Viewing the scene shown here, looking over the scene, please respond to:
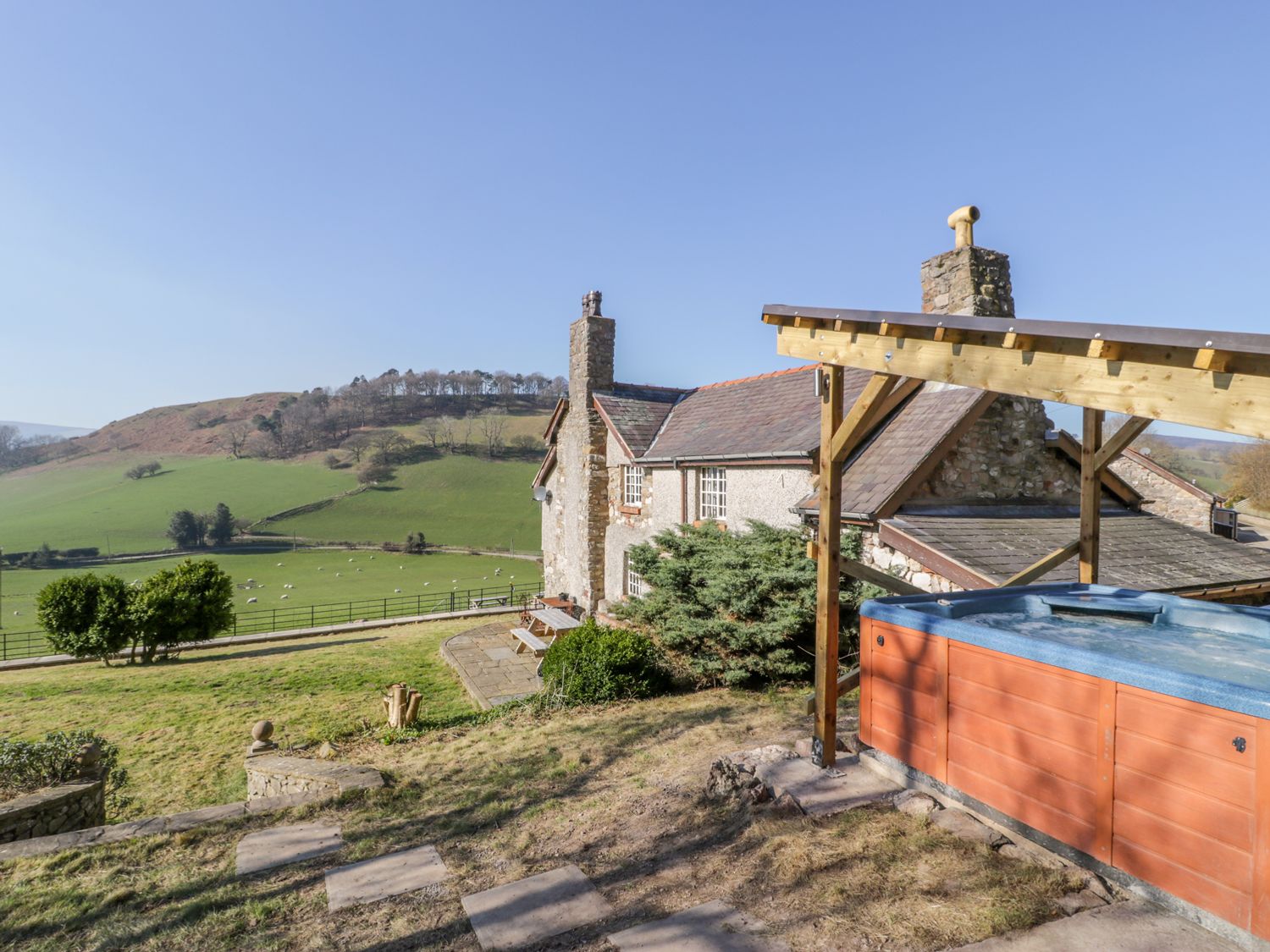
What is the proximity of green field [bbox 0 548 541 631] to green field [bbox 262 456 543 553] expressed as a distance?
15.8 ft

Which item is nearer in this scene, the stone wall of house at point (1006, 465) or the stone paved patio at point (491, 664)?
the stone wall of house at point (1006, 465)

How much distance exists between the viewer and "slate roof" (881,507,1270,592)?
29.6ft

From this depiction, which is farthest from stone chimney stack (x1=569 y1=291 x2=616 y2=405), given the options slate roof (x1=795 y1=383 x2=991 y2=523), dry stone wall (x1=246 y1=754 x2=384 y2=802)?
dry stone wall (x1=246 y1=754 x2=384 y2=802)

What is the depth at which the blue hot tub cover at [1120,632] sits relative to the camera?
333 cm

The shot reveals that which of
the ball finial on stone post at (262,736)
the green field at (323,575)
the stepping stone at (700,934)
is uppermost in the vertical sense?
the stepping stone at (700,934)

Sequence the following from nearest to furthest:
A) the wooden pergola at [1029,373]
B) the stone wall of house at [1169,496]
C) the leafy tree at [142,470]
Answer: the wooden pergola at [1029,373], the stone wall of house at [1169,496], the leafy tree at [142,470]

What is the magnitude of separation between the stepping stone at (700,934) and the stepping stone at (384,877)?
1.75 metres

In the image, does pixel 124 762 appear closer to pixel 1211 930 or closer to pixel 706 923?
pixel 706 923

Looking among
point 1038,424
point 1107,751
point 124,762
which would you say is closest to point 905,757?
point 1107,751

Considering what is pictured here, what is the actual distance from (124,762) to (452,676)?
6.49 m

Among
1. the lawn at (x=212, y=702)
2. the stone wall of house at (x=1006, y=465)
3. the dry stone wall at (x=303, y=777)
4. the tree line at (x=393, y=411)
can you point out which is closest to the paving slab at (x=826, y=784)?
the dry stone wall at (x=303, y=777)

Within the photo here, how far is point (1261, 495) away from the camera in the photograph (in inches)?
1644

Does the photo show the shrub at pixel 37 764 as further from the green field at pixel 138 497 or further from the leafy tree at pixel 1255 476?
the green field at pixel 138 497

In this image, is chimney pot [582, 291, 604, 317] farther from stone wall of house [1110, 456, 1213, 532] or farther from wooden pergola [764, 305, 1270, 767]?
stone wall of house [1110, 456, 1213, 532]
